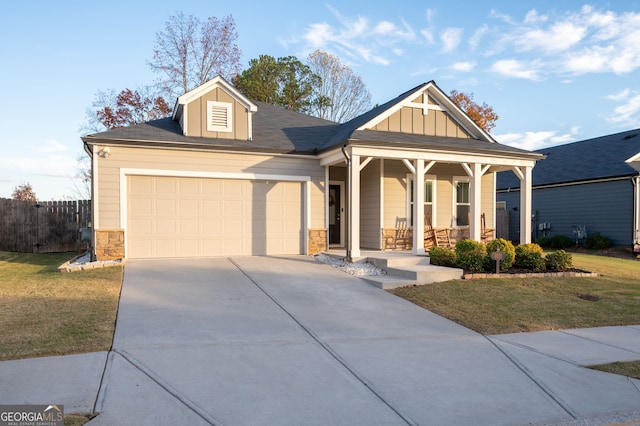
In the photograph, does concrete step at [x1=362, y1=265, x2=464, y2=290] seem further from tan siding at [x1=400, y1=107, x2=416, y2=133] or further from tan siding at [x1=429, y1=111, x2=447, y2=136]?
tan siding at [x1=429, y1=111, x2=447, y2=136]

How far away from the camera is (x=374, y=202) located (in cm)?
1388

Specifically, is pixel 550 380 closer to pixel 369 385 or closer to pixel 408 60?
pixel 369 385

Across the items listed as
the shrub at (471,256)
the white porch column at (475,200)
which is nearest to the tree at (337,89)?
the white porch column at (475,200)

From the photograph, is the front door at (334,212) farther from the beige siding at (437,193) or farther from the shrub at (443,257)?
the shrub at (443,257)

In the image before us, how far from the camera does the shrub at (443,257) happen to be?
34.3ft

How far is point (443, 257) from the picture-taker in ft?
34.8

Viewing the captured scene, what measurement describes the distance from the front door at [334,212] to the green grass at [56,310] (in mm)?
6733

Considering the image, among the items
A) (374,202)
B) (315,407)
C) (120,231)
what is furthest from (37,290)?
(374,202)

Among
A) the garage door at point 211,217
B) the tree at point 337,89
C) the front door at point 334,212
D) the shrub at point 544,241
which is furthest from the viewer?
the tree at point 337,89

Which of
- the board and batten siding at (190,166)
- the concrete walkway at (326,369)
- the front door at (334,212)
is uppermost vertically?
the board and batten siding at (190,166)

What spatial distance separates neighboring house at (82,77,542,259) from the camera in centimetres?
1125

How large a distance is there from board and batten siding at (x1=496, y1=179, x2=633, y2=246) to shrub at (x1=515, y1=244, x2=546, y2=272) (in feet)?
31.6

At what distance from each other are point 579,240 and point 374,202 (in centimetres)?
1148

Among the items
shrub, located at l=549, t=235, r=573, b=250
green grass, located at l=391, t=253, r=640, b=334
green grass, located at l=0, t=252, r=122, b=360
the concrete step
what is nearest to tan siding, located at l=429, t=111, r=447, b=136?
the concrete step
